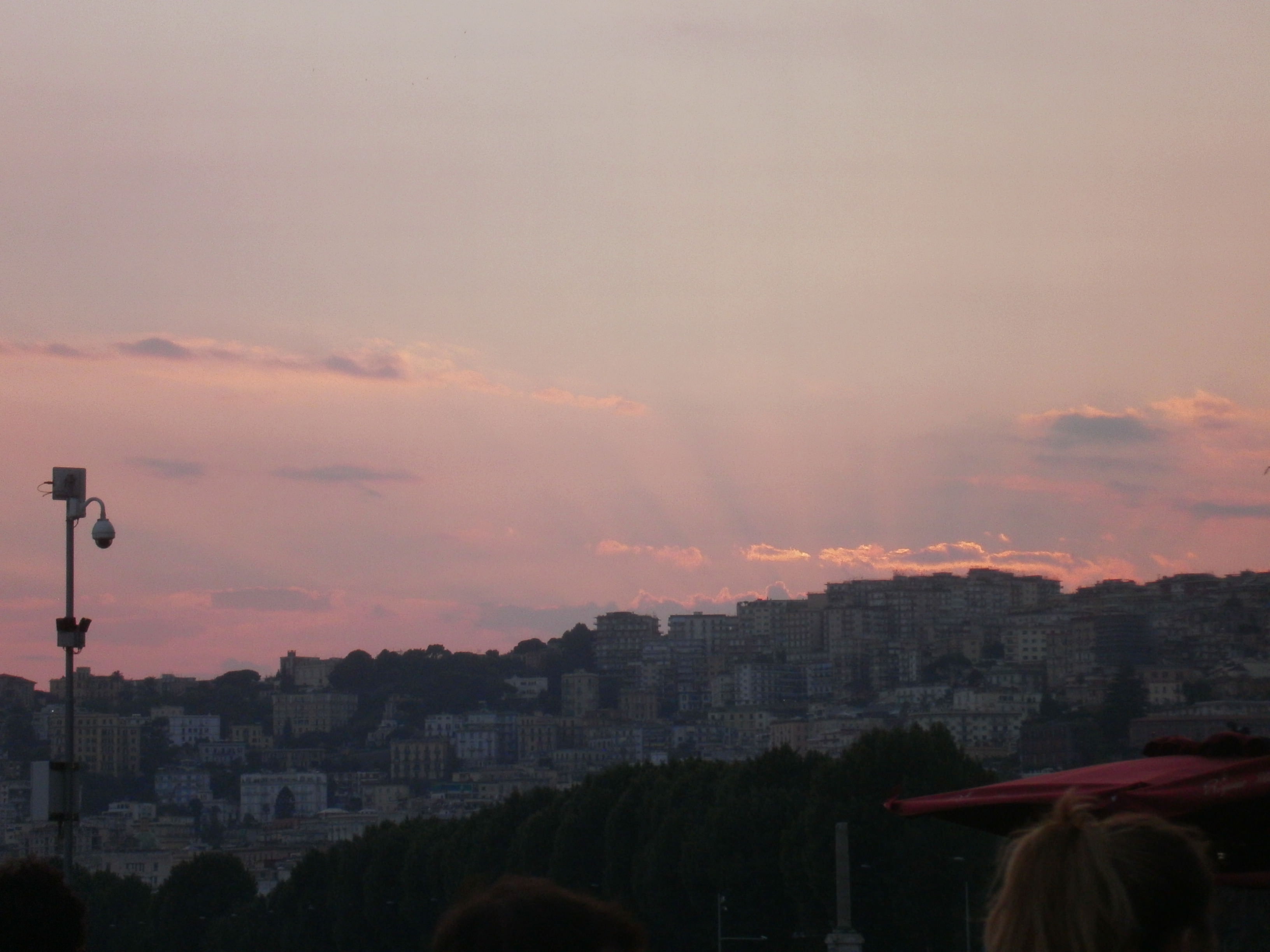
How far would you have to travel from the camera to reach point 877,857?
3972 centimetres

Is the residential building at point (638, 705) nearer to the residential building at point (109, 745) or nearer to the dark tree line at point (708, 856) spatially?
the residential building at point (109, 745)

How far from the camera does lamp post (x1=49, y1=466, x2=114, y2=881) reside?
40.5 ft

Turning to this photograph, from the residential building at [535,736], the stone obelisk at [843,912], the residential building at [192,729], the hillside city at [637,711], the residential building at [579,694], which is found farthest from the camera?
the residential building at [579,694]

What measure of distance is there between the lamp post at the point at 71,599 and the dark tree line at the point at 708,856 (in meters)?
20.4

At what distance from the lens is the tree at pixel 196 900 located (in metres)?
65.8

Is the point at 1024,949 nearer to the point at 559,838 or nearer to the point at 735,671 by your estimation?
the point at 559,838

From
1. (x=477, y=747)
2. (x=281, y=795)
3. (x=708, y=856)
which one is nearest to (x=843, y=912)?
(x=708, y=856)

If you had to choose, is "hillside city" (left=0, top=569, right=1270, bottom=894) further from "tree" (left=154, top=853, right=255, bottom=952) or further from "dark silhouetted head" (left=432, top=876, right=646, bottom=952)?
"dark silhouetted head" (left=432, top=876, right=646, bottom=952)

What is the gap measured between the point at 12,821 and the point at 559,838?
10384 centimetres

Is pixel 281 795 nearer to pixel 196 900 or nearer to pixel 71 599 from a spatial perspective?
pixel 196 900

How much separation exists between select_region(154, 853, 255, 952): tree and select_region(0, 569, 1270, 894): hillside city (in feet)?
115

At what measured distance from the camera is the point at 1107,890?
8.71 feet

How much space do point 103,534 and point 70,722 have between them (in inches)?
50.2

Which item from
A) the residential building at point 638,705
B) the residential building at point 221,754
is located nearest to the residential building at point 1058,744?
the residential building at point 638,705
